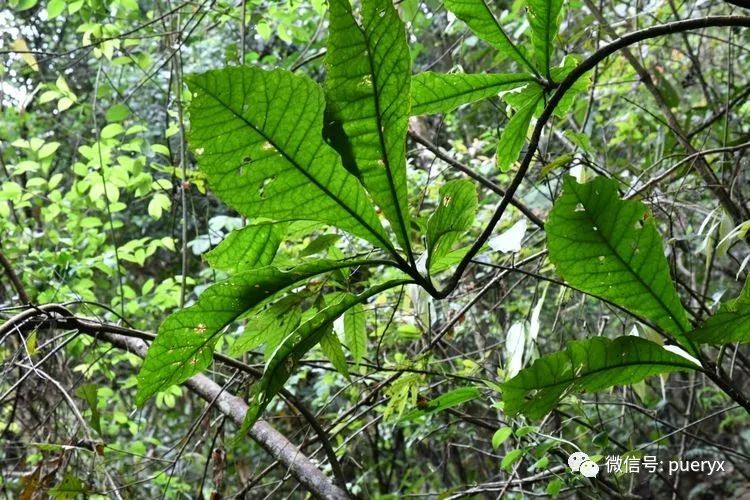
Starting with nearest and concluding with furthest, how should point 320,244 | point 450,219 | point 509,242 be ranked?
point 450,219 < point 509,242 < point 320,244

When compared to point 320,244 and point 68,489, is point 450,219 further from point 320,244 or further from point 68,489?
point 68,489

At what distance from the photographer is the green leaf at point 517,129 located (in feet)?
2.39

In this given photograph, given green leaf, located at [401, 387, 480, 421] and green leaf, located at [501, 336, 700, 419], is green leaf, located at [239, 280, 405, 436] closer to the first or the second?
green leaf, located at [501, 336, 700, 419]

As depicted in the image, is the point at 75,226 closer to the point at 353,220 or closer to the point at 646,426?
the point at 353,220

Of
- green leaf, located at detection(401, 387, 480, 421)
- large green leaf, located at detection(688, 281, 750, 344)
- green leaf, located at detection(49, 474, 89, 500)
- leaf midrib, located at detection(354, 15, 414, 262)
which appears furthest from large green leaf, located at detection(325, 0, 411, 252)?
green leaf, located at detection(49, 474, 89, 500)

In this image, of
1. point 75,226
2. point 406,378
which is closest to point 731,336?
point 406,378

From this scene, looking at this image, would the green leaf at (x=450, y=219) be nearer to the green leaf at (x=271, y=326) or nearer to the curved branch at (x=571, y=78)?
the curved branch at (x=571, y=78)

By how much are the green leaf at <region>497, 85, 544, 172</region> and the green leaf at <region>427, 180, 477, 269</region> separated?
13 centimetres

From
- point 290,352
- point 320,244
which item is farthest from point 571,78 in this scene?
point 320,244

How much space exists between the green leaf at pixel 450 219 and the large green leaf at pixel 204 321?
0.10 metres

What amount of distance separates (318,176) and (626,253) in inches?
12.7

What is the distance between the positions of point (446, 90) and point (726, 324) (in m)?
0.39

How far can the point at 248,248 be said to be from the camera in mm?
721

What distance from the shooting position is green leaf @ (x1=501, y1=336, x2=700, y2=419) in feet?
2.35
